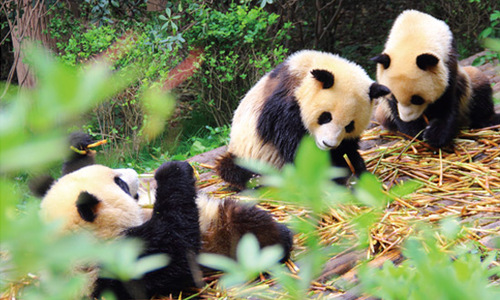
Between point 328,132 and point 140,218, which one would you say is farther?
point 328,132

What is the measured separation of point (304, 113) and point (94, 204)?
4.16 ft

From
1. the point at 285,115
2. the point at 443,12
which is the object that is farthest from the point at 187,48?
the point at 443,12

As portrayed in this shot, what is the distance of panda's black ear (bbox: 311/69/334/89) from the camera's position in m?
2.64

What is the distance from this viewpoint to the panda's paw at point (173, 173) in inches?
81.8

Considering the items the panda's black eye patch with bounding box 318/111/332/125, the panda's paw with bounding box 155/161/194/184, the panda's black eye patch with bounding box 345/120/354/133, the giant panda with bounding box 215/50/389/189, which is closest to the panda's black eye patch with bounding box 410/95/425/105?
the giant panda with bounding box 215/50/389/189

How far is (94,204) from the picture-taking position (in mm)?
1865

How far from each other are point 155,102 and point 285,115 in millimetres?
2102

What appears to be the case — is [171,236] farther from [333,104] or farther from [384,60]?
[384,60]

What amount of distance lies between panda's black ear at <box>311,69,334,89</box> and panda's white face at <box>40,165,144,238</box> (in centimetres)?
112

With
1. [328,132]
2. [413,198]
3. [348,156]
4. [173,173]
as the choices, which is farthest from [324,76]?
[173,173]

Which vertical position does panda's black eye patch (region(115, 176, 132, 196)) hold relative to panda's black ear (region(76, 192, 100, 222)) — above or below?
below

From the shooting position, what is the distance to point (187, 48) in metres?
5.41

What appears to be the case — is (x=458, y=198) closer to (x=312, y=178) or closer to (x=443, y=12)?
(x=312, y=178)

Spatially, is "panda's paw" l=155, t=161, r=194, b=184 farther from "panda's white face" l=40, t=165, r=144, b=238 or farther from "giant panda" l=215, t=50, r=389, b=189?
"giant panda" l=215, t=50, r=389, b=189
